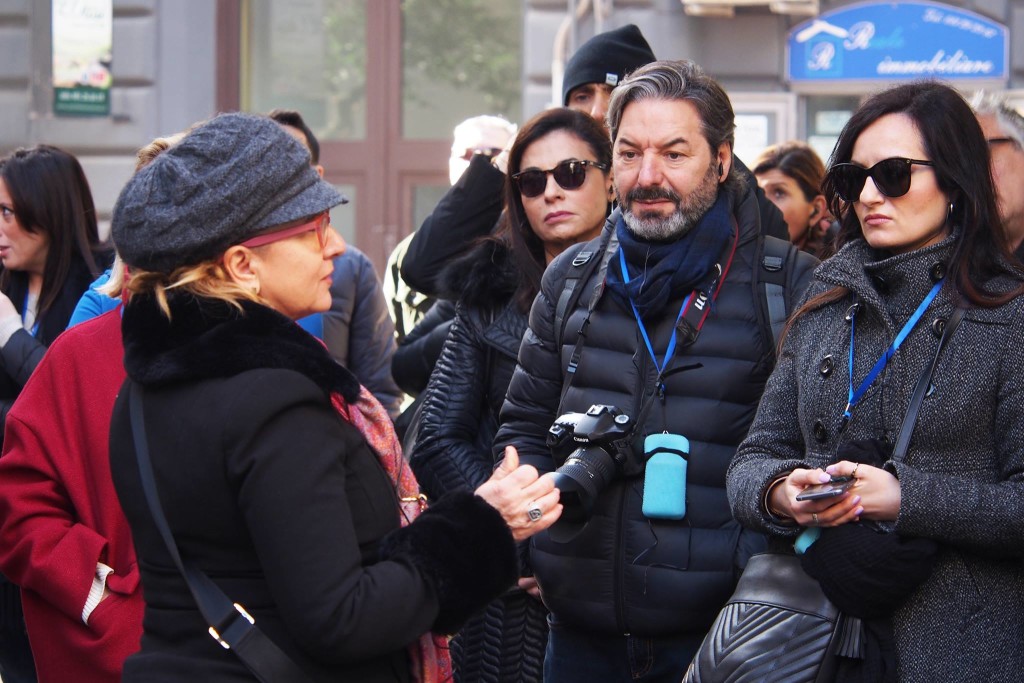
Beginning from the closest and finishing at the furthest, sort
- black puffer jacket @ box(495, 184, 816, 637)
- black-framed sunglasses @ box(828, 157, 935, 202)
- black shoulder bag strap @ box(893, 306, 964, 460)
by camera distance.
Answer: black shoulder bag strap @ box(893, 306, 964, 460) < black-framed sunglasses @ box(828, 157, 935, 202) < black puffer jacket @ box(495, 184, 816, 637)

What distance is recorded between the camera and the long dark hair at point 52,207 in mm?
4477

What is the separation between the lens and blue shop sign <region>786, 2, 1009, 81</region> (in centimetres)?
894

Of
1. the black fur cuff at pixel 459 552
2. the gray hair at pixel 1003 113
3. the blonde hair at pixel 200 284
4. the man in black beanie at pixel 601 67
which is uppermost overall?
the man in black beanie at pixel 601 67

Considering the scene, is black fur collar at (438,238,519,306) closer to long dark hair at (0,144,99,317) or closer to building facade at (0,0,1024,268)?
long dark hair at (0,144,99,317)

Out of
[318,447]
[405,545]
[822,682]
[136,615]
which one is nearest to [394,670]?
[405,545]

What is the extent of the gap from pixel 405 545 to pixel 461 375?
1.50 meters

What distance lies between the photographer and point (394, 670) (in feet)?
7.68

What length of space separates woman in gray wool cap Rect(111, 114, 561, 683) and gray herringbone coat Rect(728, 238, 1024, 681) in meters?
0.72

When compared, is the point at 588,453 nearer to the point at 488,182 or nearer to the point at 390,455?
the point at 390,455

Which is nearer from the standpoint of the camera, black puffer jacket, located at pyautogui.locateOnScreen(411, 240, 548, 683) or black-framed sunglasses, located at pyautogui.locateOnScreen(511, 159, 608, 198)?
black puffer jacket, located at pyautogui.locateOnScreen(411, 240, 548, 683)

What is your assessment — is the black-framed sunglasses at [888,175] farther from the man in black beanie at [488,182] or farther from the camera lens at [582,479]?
the man in black beanie at [488,182]

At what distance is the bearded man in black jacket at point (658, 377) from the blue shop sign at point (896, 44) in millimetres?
6286

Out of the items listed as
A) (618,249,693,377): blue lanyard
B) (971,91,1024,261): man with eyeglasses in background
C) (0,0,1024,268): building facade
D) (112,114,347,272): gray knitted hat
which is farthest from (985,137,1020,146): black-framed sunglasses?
(0,0,1024,268): building facade

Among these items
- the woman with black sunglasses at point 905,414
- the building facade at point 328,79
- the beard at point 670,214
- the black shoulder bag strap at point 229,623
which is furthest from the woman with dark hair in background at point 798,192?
the building facade at point 328,79
